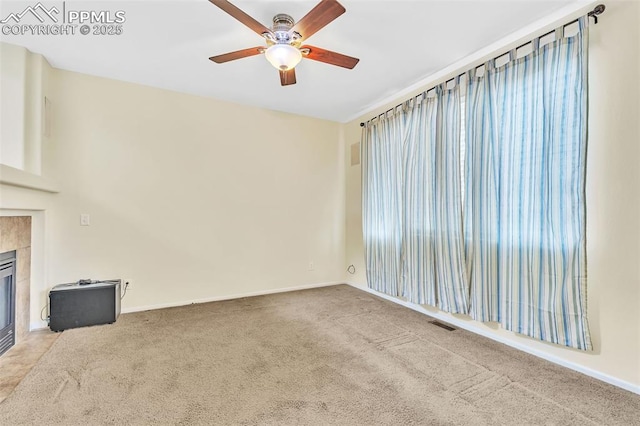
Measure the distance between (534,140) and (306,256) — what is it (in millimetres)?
3092

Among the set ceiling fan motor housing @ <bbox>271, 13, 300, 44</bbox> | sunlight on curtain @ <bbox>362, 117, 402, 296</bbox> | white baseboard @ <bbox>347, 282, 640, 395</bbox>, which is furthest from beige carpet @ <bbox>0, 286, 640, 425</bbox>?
ceiling fan motor housing @ <bbox>271, 13, 300, 44</bbox>

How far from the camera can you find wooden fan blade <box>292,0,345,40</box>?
1.71 m

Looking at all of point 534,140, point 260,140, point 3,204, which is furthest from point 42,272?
point 534,140

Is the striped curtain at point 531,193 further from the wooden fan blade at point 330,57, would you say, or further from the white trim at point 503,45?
the wooden fan blade at point 330,57

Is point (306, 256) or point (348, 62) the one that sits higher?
point (348, 62)

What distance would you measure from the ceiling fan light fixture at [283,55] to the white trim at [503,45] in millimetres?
1658

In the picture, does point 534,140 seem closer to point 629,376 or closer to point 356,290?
point 629,376

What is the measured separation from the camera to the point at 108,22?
2.30 metres

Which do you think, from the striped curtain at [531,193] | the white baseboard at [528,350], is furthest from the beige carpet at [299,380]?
the striped curtain at [531,193]

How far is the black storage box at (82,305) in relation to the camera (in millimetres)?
2764

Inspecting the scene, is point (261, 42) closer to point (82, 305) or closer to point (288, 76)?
point (288, 76)

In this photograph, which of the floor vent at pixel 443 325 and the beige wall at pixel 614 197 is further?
the floor vent at pixel 443 325

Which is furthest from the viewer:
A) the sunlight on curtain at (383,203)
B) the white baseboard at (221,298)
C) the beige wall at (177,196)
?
the sunlight on curtain at (383,203)

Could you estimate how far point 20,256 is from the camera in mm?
2639
